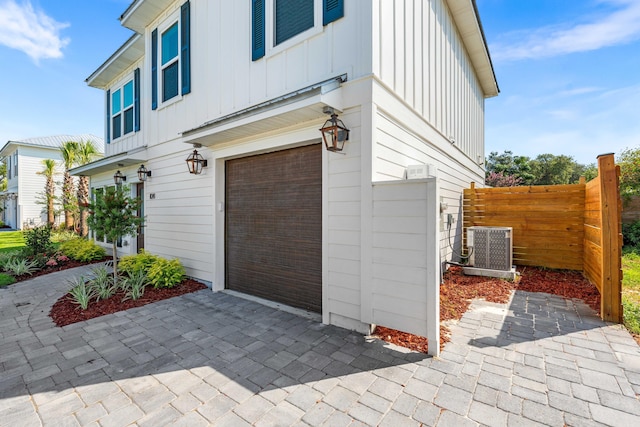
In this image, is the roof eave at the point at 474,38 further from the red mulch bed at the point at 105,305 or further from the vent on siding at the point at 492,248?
the red mulch bed at the point at 105,305

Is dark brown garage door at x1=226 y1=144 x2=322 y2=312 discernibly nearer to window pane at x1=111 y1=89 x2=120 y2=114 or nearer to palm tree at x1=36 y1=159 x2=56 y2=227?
window pane at x1=111 y1=89 x2=120 y2=114

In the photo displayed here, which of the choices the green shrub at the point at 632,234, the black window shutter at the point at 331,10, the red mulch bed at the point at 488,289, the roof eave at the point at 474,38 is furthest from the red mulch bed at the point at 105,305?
the green shrub at the point at 632,234

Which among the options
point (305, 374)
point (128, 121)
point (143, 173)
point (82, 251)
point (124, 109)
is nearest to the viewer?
point (305, 374)

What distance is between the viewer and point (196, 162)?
5.46 metres

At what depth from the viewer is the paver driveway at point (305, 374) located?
2.02m

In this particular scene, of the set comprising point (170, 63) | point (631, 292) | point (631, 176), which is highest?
point (170, 63)

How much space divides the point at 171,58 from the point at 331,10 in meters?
4.76

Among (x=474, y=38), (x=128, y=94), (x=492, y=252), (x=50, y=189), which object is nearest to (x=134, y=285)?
(x=128, y=94)

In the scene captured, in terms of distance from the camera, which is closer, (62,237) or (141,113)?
(141,113)

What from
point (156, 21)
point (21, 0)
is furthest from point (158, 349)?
point (21, 0)

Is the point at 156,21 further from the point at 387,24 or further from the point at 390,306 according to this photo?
the point at 390,306

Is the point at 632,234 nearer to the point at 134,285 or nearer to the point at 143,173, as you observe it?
the point at 134,285

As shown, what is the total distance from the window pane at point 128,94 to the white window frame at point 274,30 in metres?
6.21

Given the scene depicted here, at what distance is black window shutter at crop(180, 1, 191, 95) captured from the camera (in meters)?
5.90
